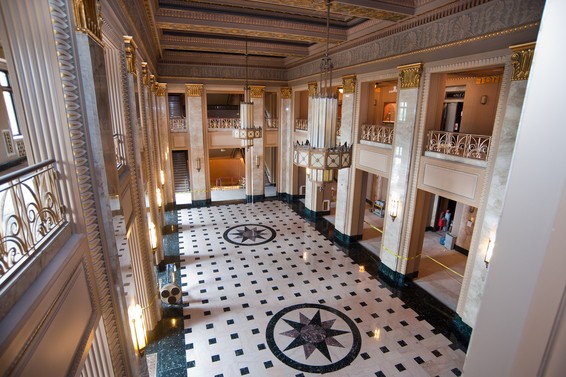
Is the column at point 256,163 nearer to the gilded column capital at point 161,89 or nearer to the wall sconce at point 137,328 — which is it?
the gilded column capital at point 161,89

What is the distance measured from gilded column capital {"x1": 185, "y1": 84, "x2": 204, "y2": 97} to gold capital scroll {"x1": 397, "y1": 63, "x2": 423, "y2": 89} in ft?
27.2

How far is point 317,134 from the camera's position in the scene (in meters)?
5.40

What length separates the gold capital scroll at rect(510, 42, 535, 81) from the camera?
15.0ft

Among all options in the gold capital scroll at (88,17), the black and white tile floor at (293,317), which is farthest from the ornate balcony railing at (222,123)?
the gold capital scroll at (88,17)

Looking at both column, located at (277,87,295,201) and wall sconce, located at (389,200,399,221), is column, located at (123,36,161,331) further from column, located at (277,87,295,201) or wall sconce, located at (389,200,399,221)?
column, located at (277,87,295,201)

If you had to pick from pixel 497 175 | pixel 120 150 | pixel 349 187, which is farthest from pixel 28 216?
pixel 349 187

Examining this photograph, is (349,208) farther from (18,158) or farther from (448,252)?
(18,158)

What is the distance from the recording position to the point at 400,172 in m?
→ 7.43

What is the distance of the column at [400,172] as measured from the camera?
6.90m

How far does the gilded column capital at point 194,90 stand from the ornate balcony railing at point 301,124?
4199 mm

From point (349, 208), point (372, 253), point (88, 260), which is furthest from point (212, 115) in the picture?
point (88, 260)

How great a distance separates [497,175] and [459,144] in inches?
46.8

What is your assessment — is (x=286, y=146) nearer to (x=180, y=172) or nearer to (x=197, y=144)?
(x=197, y=144)

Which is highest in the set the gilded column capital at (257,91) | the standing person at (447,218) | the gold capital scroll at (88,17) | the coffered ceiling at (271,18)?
the coffered ceiling at (271,18)
